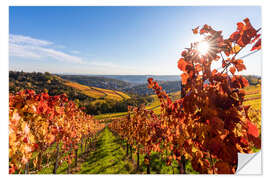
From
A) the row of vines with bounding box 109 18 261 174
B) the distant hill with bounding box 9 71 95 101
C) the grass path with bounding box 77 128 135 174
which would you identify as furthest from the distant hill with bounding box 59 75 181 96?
the grass path with bounding box 77 128 135 174

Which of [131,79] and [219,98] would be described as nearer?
[219,98]

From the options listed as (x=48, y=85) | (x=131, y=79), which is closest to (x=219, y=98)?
(x=48, y=85)

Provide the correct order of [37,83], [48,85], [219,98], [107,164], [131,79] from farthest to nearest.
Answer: [131,79] → [107,164] → [48,85] → [37,83] → [219,98]

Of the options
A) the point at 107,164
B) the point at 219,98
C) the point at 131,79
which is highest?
the point at 131,79

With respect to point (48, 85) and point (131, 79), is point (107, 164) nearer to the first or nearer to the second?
point (48, 85)

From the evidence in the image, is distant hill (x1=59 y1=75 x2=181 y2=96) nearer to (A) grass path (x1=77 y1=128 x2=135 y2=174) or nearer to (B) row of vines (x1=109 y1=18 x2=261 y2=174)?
(B) row of vines (x1=109 y1=18 x2=261 y2=174)

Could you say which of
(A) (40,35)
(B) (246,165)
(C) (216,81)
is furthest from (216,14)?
(A) (40,35)

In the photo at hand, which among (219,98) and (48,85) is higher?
(48,85)

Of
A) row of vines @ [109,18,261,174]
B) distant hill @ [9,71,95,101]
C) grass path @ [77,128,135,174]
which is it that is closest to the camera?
row of vines @ [109,18,261,174]

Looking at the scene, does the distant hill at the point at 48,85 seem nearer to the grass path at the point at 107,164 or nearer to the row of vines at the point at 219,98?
the row of vines at the point at 219,98

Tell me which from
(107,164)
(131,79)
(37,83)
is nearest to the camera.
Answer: (37,83)

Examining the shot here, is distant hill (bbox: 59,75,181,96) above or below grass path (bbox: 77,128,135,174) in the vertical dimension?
above

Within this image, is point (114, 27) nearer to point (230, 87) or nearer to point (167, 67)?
point (167, 67)
